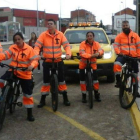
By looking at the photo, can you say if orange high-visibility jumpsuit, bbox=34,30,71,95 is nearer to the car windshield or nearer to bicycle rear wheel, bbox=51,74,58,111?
bicycle rear wheel, bbox=51,74,58,111

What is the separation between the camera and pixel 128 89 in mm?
6770

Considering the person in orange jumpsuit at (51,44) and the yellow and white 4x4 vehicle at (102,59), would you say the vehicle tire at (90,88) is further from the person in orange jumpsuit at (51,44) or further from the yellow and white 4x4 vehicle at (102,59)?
the yellow and white 4x4 vehicle at (102,59)

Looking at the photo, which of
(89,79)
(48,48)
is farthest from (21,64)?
(89,79)

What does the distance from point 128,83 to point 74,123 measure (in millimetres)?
1785

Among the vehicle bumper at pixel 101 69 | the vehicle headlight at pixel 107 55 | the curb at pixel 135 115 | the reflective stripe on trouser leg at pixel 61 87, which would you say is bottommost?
the curb at pixel 135 115

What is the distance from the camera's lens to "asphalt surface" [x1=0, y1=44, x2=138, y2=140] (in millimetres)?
5051

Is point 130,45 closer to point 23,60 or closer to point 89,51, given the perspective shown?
point 89,51

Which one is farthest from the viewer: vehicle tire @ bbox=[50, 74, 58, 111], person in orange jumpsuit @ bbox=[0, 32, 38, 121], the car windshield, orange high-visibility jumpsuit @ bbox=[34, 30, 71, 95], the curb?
the car windshield

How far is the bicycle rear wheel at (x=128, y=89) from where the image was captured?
6.40m

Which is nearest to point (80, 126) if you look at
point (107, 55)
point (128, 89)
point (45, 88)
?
point (45, 88)

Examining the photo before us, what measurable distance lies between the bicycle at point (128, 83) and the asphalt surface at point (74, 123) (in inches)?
Answer: 8.1

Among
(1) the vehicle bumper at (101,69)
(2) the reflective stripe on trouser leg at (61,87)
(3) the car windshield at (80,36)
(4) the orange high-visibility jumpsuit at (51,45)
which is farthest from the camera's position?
(3) the car windshield at (80,36)

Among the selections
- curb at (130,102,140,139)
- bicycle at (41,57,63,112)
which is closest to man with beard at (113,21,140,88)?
curb at (130,102,140,139)

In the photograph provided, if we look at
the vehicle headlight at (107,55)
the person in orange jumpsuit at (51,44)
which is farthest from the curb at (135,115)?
the vehicle headlight at (107,55)
